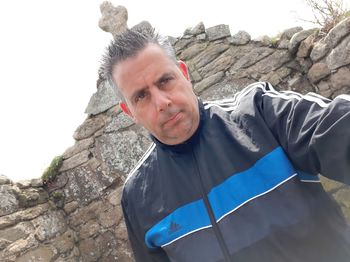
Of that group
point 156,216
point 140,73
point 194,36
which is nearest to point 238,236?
point 156,216

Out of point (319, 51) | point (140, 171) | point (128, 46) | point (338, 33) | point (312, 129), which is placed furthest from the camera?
point (319, 51)

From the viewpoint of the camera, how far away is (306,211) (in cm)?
120

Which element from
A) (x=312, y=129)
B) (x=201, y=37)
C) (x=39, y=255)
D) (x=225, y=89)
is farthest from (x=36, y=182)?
(x=312, y=129)

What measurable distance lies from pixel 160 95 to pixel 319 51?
2.16 metres

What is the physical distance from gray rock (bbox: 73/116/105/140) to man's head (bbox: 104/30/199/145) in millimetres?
2089

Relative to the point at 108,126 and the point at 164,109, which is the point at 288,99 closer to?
the point at 164,109

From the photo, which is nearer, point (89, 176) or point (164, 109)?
point (164, 109)

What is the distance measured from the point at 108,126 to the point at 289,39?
205cm

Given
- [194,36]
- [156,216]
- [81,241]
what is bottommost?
[81,241]

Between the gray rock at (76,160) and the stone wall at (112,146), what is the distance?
10 mm

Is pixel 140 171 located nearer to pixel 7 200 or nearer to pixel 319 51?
pixel 7 200

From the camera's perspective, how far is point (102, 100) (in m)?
3.64

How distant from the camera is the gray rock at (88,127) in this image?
3.60 metres

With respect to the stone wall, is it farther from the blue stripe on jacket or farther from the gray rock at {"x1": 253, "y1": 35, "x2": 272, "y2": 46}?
the blue stripe on jacket
